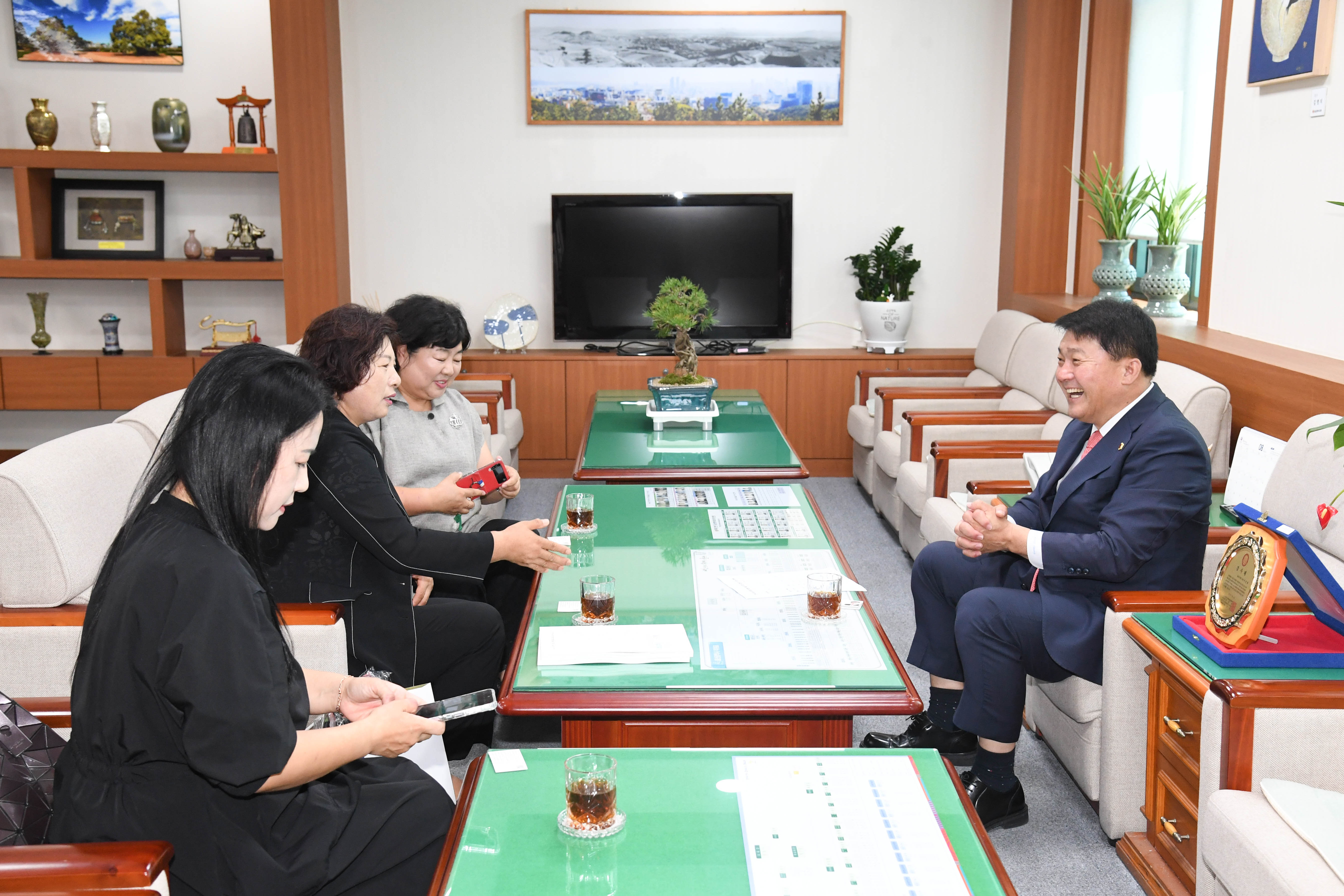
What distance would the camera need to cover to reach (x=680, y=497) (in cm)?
323

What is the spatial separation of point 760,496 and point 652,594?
3.00 ft

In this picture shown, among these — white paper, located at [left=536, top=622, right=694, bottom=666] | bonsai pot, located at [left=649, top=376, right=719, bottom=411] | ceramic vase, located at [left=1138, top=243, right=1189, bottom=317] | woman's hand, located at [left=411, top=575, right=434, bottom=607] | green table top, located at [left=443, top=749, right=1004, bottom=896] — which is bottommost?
woman's hand, located at [left=411, top=575, right=434, bottom=607]

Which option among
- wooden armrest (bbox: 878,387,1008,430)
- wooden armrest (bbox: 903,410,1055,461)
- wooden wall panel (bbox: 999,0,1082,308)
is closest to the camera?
wooden armrest (bbox: 903,410,1055,461)

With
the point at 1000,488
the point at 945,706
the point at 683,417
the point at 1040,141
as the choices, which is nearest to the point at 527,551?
the point at 945,706

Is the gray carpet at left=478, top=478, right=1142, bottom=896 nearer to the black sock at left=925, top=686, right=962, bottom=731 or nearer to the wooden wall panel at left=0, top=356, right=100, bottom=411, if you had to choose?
the black sock at left=925, top=686, right=962, bottom=731

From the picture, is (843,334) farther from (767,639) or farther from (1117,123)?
(767,639)

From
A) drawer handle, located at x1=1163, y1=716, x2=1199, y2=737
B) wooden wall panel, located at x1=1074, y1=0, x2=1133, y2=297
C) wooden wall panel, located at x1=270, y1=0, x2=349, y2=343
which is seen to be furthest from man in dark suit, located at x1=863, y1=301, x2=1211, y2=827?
wooden wall panel, located at x1=270, y1=0, x2=349, y2=343

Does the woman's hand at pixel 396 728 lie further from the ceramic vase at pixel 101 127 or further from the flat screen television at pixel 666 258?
the ceramic vase at pixel 101 127

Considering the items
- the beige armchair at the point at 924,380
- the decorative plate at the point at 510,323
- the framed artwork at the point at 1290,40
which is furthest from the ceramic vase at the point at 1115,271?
the decorative plate at the point at 510,323

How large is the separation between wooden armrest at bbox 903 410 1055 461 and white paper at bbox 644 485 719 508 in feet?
4.73

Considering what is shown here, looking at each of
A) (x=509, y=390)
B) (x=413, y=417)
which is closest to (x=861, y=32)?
(x=509, y=390)

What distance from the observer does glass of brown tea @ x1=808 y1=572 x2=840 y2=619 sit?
223 cm

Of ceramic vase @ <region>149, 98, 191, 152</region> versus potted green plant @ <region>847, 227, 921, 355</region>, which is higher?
ceramic vase @ <region>149, 98, 191, 152</region>

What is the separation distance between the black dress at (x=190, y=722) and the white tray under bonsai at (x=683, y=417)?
2884mm
